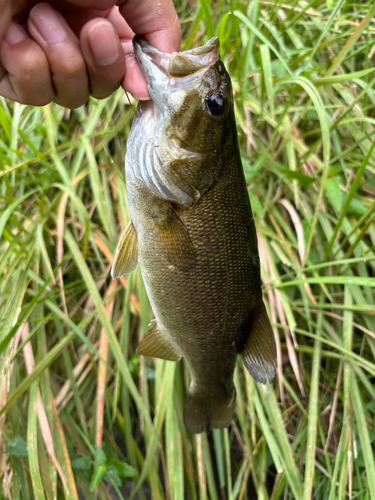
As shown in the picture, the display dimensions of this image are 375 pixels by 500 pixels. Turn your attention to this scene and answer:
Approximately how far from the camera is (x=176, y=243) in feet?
3.43

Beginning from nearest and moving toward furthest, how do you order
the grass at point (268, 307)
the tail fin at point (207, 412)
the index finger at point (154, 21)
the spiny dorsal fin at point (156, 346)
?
the index finger at point (154, 21)
the spiny dorsal fin at point (156, 346)
the tail fin at point (207, 412)
the grass at point (268, 307)

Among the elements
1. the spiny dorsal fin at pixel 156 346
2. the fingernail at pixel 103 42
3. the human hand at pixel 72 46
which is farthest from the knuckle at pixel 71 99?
the spiny dorsal fin at pixel 156 346

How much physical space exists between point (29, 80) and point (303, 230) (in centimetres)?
127

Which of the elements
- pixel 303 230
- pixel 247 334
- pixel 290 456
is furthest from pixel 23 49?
pixel 290 456

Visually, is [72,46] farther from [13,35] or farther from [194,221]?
[194,221]

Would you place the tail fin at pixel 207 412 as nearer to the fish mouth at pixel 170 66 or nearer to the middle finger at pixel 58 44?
the fish mouth at pixel 170 66

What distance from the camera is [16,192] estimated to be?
194 cm

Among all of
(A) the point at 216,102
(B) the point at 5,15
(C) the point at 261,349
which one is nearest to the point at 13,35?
(B) the point at 5,15

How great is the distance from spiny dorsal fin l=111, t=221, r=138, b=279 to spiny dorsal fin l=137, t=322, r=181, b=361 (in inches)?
9.7

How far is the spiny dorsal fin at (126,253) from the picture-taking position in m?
1.11

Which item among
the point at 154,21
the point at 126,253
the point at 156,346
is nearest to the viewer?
the point at 154,21

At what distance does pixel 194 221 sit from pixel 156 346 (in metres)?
0.48

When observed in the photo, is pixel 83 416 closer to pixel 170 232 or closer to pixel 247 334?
pixel 247 334

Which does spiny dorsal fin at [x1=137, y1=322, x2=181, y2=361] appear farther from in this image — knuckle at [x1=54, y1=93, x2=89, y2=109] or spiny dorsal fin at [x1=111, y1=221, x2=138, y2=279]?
knuckle at [x1=54, y1=93, x2=89, y2=109]
